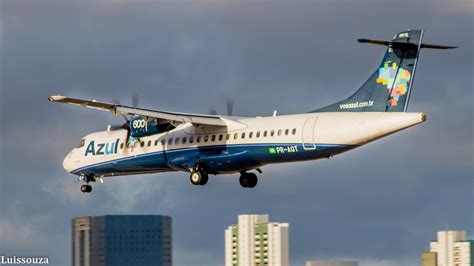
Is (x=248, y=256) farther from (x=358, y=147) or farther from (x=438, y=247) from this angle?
(x=358, y=147)

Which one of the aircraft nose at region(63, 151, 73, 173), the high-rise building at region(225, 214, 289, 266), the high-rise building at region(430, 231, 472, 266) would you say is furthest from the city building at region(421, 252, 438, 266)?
the aircraft nose at region(63, 151, 73, 173)

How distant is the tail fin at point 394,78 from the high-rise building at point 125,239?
99.8m

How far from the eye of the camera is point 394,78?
50.9 m

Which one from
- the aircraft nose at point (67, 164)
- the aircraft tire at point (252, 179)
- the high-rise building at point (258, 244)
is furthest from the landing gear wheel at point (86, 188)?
the high-rise building at point (258, 244)

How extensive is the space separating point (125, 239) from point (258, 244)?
1564 inches

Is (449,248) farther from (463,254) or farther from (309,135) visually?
(309,135)

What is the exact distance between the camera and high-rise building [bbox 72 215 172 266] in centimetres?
15212

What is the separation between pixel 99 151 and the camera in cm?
6022

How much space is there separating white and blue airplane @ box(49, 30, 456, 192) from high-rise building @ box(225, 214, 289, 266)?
6599 cm

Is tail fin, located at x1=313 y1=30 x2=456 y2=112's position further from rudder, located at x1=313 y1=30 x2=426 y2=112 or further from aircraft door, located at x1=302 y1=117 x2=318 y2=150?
aircraft door, located at x1=302 y1=117 x2=318 y2=150

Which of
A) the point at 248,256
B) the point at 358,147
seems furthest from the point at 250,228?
the point at 358,147

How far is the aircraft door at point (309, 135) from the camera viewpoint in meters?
51.0

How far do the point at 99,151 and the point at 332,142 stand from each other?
1410cm

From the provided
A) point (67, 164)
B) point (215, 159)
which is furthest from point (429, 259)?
point (215, 159)
